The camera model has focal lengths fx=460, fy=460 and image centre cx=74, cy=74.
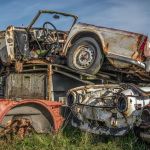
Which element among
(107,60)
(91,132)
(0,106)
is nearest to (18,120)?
(0,106)

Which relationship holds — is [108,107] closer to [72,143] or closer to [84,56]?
[72,143]

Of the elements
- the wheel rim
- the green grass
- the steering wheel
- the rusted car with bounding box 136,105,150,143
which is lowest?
the green grass

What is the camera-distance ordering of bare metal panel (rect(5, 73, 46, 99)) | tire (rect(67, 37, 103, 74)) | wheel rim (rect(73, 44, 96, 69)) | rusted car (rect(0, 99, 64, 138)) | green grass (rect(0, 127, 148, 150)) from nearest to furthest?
green grass (rect(0, 127, 148, 150)) → rusted car (rect(0, 99, 64, 138)) → tire (rect(67, 37, 103, 74)) → wheel rim (rect(73, 44, 96, 69)) → bare metal panel (rect(5, 73, 46, 99))

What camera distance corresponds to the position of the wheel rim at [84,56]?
9.73 metres

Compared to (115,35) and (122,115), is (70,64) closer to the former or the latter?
(115,35)

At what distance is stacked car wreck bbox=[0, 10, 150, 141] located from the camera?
7.05 m

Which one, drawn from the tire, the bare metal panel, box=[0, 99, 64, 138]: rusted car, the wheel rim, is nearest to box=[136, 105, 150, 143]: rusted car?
box=[0, 99, 64, 138]: rusted car

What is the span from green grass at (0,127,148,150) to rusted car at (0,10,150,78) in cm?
240

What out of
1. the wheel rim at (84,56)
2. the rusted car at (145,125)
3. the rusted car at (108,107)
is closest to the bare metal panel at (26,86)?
the wheel rim at (84,56)

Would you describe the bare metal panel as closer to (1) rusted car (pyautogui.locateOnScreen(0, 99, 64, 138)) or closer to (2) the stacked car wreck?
(2) the stacked car wreck

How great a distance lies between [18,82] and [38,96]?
0.68 meters

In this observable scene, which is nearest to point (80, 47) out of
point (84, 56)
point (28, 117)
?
point (84, 56)

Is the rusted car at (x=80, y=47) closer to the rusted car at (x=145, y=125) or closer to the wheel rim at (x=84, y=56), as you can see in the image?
the wheel rim at (x=84, y=56)

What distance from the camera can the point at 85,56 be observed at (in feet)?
32.2
